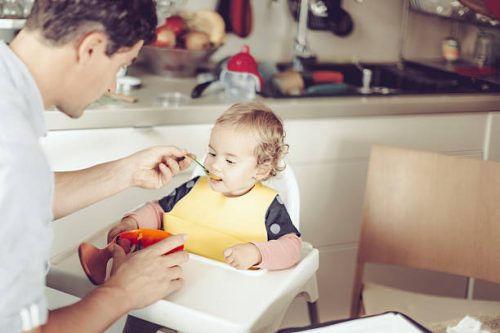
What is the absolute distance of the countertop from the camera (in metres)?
1.92

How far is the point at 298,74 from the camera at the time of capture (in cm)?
237

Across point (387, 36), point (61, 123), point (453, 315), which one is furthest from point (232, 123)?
point (387, 36)

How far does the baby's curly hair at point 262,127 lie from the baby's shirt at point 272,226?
0.09 meters

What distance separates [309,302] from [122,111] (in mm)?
736

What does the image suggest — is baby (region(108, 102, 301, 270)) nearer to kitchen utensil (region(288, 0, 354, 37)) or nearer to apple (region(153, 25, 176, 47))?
apple (region(153, 25, 176, 47))

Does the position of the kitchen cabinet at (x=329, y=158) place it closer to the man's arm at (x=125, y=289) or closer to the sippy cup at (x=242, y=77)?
the sippy cup at (x=242, y=77)

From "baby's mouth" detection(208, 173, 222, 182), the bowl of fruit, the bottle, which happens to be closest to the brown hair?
"baby's mouth" detection(208, 173, 222, 182)

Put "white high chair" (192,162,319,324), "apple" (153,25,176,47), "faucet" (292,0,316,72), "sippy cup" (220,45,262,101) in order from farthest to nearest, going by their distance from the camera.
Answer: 1. "faucet" (292,0,316,72)
2. "apple" (153,25,176,47)
3. "sippy cup" (220,45,262,101)
4. "white high chair" (192,162,319,324)

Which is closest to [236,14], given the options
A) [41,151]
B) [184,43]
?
[184,43]

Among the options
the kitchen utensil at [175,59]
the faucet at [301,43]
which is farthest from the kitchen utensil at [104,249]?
the faucet at [301,43]

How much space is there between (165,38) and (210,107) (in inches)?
16.6

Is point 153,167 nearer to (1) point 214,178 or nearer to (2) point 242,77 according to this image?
(1) point 214,178

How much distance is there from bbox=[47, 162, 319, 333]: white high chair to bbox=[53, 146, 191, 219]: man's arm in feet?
0.34

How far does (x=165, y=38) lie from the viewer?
2.32 m
